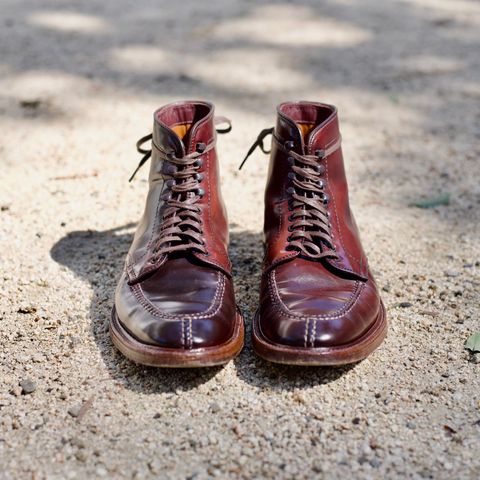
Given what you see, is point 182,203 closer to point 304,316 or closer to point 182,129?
point 182,129

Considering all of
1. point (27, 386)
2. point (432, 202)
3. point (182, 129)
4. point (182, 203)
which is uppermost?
point (182, 129)

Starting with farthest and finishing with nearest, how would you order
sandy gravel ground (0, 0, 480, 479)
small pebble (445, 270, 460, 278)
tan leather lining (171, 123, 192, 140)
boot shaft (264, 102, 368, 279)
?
small pebble (445, 270, 460, 278), tan leather lining (171, 123, 192, 140), boot shaft (264, 102, 368, 279), sandy gravel ground (0, 0, 480, 479)

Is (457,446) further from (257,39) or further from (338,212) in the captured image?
(257,39)

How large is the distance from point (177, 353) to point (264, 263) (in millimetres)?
559

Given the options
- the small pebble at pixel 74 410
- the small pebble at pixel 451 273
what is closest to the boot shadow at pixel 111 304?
the small pebble at pixel 74 410

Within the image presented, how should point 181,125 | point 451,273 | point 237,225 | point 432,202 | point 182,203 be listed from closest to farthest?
point 182,203
point 181,125
point 451,273
point 237,225
point 432,202

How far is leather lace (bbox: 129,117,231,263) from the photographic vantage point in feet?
7.38

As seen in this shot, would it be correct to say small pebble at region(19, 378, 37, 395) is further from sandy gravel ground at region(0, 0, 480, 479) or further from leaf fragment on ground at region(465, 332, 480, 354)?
leaf fragment on ground at region(465, 332, 480, 354)

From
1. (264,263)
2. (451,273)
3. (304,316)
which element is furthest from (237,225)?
(304,316)

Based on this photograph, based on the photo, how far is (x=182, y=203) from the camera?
2.30 m

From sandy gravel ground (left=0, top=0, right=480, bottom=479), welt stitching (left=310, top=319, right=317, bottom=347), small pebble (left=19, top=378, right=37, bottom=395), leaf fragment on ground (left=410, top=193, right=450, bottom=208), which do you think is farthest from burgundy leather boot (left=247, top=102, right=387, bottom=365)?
leaf fragment on ground (left=410, top=193, right=450, bottom=208)

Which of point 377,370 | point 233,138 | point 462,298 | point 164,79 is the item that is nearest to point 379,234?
point 462,298

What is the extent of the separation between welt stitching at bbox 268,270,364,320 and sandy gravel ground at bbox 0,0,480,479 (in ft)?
0.59

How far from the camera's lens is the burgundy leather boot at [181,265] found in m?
1.95
